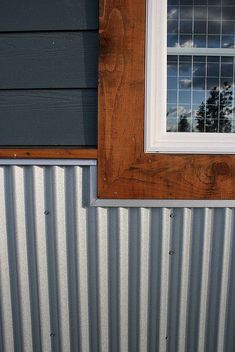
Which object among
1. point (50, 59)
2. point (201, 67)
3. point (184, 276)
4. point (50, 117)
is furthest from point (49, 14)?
point (184, 276)

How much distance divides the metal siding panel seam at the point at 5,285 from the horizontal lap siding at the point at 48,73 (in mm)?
269

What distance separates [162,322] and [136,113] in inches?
39.6

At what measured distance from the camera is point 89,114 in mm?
1271

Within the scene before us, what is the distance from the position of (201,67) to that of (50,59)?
2.14 ft

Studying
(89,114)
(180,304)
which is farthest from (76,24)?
(180,304)

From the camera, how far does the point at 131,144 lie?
4.13 feet

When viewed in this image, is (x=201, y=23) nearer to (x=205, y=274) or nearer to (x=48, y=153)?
(x=48, y=153)

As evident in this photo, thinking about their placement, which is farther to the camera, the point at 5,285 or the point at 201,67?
the point at 5,285

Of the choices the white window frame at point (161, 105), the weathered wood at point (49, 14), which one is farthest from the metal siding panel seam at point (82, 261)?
the weathered wood at point (49, 14)

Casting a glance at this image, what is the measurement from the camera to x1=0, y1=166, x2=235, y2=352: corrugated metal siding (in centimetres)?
135

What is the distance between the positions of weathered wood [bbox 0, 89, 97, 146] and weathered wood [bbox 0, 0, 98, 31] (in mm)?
266

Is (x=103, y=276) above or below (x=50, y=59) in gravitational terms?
below

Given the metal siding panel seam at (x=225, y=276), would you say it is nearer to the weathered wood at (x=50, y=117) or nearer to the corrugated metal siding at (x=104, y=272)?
the corrugated metal siding at (x=104, y=272)

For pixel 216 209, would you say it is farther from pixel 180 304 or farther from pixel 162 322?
pixel 162 322
